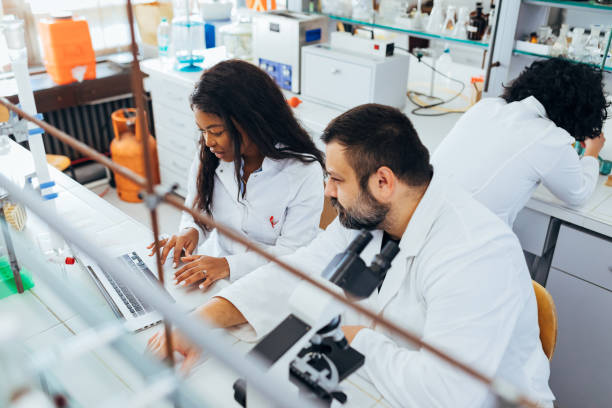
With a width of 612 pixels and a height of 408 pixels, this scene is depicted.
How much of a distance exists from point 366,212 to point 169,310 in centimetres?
86

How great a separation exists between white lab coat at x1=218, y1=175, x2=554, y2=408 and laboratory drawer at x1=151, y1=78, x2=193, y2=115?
201cm

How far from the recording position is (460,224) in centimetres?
120

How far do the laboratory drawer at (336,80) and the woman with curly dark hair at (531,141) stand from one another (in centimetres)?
81

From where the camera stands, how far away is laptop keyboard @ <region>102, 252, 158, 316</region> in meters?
1.30

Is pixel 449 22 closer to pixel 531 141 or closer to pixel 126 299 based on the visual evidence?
pixel 531 141

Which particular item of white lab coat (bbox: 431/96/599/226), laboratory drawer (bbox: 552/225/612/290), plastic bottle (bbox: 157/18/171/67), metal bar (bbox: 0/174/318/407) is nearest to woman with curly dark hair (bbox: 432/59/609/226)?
white lab coat (bbox: 431/96/599/226)

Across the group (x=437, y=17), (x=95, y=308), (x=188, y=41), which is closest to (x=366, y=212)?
(x=95, y=308)

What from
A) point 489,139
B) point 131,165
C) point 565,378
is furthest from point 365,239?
point 131,165

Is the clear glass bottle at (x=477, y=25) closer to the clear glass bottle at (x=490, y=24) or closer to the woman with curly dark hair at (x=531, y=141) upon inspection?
the clear glass bottle at (x=490, y=24)

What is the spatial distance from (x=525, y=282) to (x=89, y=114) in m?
3.34

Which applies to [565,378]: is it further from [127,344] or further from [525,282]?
[127,344]

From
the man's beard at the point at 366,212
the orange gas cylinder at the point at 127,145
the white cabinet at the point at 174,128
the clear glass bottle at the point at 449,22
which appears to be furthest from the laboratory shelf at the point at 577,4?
the orange gas cylinder at the point at 127,145

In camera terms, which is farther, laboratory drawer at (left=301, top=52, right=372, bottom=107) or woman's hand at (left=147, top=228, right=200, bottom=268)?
Answer: laboratory drawer at (left=301, top=52, right=372, bottom=107)

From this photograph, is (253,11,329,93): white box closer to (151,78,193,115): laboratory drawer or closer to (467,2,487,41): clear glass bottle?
(151,78,193,115): laboratory drawer
